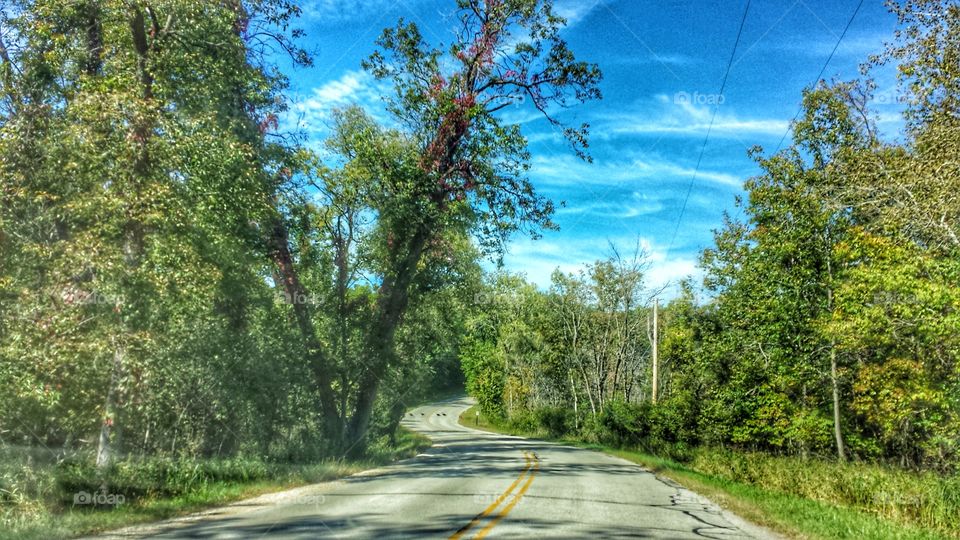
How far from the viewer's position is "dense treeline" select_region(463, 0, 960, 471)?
13.8 m

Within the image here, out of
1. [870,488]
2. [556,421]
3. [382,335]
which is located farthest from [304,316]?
[556,421]

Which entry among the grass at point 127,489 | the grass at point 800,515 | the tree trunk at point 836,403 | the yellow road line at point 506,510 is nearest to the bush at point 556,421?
the tree trunk at point 836,403

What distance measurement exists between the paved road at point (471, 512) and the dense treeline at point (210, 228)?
373cm

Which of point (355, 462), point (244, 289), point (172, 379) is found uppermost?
point (244, 289)

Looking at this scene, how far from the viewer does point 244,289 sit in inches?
627

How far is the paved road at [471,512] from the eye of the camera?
25.4 feet

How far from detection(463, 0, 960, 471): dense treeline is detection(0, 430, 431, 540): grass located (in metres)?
14.3

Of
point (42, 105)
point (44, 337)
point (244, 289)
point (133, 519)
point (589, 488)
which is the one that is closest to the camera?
point (133, 519)

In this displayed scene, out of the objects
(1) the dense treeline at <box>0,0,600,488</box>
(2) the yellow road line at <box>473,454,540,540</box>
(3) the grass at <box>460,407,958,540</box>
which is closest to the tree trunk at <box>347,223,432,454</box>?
(1) the dense treeline at <box>0,0,600,488</box>

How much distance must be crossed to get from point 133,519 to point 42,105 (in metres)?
8.21

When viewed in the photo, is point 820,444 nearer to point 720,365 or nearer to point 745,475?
point 720,365

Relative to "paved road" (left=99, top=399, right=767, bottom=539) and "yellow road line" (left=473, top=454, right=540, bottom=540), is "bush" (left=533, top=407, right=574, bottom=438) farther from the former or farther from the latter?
"yellow road line" (left=473, top=454, right=540, bottom=540)

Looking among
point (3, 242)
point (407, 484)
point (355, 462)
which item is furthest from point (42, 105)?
point (355, 462)

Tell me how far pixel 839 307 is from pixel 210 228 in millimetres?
21348
